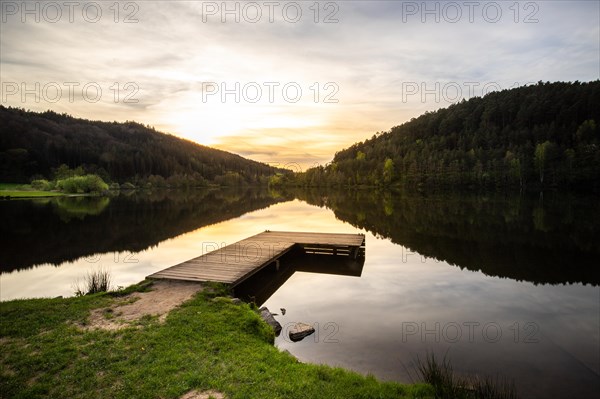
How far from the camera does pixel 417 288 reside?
1608 centimetres

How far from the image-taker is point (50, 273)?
17.6 metres

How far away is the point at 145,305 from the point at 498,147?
13823 centimetres

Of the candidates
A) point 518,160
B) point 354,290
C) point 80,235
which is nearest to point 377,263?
point 354,290

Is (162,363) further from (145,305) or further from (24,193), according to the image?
(24,193)

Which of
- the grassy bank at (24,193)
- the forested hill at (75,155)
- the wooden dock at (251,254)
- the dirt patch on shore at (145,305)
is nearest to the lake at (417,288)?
the wooden dock at (251,254)

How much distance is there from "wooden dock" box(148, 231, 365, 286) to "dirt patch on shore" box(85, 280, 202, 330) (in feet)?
2.09

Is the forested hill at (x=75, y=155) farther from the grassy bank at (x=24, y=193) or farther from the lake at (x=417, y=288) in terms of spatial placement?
the lake at (x=417, y=288)

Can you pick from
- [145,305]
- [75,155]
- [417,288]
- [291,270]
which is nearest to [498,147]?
[417,288]

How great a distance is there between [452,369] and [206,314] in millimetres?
6801

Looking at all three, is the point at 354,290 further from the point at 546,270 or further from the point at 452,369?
the point at 546,270

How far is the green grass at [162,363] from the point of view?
6328 millimetres

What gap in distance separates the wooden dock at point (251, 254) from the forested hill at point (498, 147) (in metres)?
97.0

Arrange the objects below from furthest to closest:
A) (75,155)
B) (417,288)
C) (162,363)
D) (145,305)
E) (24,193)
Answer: (75,155) < (24,193) < (417,288) < (145,305) < (162,363)

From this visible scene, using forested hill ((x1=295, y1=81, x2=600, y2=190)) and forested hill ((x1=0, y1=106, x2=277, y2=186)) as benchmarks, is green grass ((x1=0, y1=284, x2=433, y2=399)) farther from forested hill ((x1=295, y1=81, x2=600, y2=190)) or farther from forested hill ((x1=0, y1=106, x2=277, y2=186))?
forested hill ((x1=0, y1=106, x2=277, y2=186))
